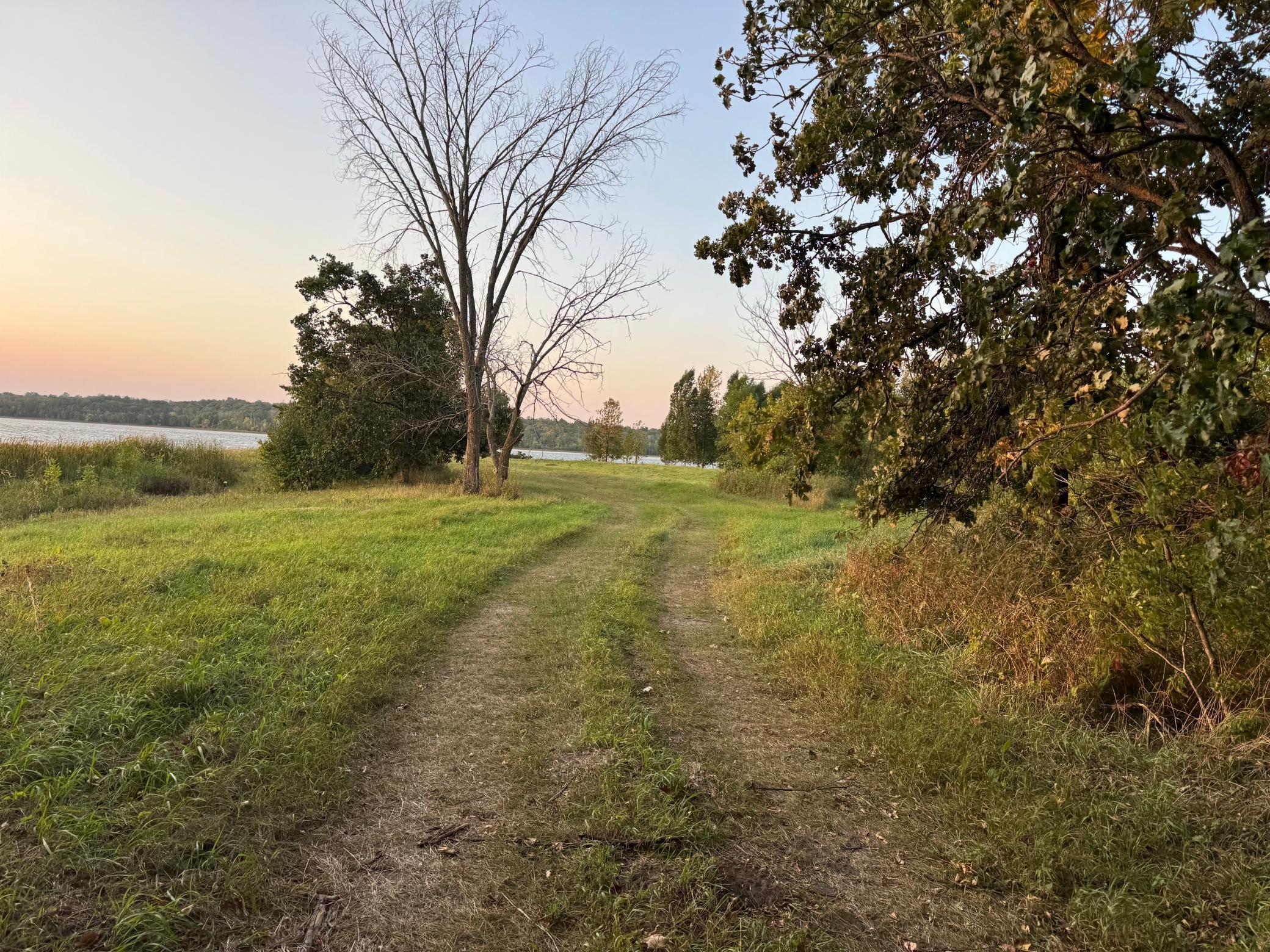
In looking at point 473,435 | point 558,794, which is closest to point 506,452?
point 473,435

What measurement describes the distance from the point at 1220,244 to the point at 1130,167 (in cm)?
223

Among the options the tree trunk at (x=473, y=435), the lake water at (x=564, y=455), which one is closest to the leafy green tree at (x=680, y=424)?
the lake water at (x=564, y=455)

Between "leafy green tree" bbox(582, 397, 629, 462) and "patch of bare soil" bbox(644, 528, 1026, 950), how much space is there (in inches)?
2128

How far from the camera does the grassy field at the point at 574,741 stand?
99.6 inches

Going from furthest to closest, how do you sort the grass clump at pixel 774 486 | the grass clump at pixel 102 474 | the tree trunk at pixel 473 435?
1. the grass clump at pixel 774 486
2. the tree trunk at pixel 473 435
3. the grass clump at pixel 102 474

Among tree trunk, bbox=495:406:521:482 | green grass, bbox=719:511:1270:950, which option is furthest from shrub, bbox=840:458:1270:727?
tree trunk, bbox=495:406:521:482

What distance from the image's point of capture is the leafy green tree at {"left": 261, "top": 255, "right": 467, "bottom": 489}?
70.6 feet

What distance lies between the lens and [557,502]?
17.4m

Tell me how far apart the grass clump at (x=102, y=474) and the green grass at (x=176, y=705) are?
568cm

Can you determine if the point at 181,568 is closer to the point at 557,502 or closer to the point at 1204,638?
the point at 1204,638

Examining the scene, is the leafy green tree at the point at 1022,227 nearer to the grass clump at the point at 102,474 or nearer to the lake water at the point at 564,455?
the grass clump at the point at 102,474

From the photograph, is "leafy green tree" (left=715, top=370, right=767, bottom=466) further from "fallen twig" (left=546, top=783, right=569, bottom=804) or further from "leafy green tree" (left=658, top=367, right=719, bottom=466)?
"fallen twig" (left=546, top=783, right=569, bottom=804)

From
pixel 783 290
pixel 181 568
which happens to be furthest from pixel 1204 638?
pixel 181 568

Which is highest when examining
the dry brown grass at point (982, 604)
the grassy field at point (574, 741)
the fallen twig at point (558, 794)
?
the dry brown grass at point (982, 604)
